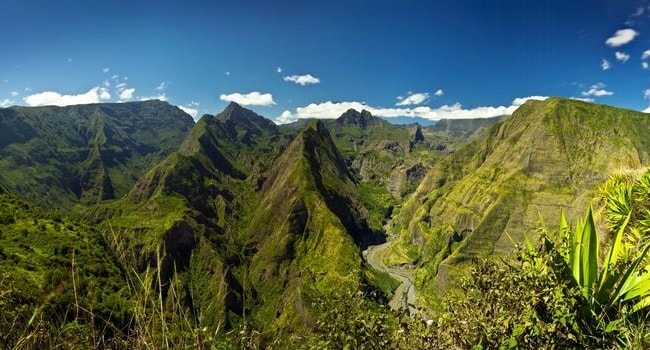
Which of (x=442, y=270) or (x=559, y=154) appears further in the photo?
(x=559, y=154)

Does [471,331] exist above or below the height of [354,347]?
above

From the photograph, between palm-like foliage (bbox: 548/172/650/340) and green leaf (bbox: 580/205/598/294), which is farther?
green leaf (bbox: 580/205/598/294)

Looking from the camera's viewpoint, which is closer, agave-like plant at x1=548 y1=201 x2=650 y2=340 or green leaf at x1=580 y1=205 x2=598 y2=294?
agave-like plant at x1=548 y1=201 x2=650 y2=340

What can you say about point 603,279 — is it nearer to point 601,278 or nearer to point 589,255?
point 601,278

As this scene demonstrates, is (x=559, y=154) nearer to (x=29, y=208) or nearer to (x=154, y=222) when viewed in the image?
(x=154, y=222)

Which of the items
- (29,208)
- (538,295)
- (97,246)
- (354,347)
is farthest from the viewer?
(29,208)

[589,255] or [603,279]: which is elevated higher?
[589,255]

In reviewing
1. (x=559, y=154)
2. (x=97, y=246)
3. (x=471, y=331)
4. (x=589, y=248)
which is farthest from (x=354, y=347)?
(x=559, y=154)

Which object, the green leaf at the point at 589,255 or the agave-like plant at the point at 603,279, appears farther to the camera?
the green leaf at the point at 589,255

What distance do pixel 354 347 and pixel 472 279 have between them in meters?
2.54

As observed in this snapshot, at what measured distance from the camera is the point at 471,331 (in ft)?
20.4

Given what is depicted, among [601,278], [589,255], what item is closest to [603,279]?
[601,278]

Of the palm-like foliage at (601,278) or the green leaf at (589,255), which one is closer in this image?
the palm-like foliage at (601,278)

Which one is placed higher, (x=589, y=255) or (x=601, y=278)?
(x=589, y=255)
